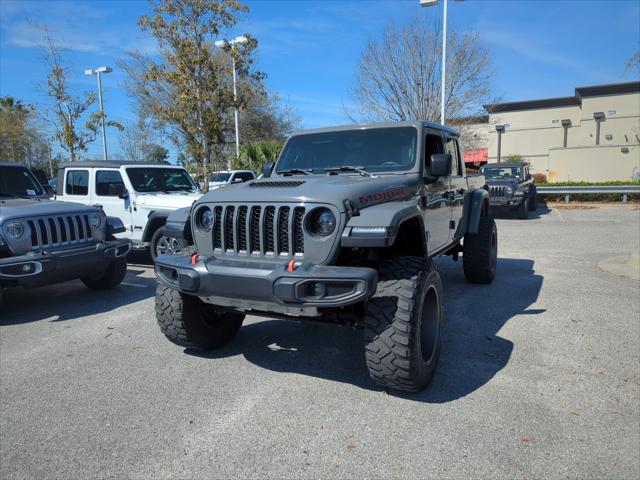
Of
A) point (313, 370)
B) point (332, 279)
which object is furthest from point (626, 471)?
point (313, 370)

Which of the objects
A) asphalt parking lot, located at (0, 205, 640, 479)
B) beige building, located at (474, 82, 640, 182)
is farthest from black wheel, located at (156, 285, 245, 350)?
beige building, located at (474, 82, 640, 182)

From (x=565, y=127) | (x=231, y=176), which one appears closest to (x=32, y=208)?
(x=231, y=176)

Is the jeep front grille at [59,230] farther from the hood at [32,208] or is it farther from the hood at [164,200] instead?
the hood at [164,200]

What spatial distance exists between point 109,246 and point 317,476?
4.41m

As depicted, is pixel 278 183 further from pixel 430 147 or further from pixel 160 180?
pixel 160 180

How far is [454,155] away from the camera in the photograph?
571cm

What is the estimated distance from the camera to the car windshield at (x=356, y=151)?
14.4 ft

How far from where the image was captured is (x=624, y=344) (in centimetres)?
426

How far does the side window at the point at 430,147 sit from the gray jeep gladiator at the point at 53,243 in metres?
3.93

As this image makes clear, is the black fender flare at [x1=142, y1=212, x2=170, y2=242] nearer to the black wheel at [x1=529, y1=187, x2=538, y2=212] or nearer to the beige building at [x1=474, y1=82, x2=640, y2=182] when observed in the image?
the black wheel at [x1=529, y1=187, x2=538, y2=212]

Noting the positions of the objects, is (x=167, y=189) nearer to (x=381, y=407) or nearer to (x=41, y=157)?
(x=381, y=407)

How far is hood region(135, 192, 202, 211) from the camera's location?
779 cm

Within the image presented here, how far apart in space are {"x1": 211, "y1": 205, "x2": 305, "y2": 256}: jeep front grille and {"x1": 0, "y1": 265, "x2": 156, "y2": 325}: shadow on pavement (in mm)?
3097

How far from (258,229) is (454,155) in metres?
3.27
